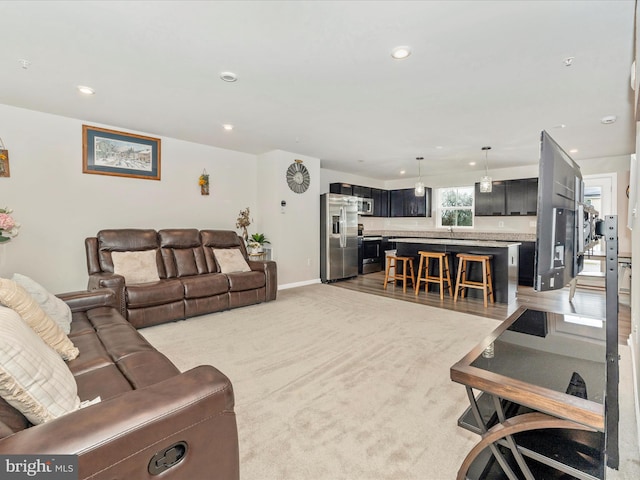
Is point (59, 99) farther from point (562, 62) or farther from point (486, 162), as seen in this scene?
point (486, 162)

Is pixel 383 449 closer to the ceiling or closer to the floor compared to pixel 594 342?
closer to the floor

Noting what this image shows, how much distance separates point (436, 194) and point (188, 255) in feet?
19.9

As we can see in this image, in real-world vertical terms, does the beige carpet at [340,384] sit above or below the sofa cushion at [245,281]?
below

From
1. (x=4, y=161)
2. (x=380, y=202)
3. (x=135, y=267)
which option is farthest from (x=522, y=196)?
(x=4, y=161)

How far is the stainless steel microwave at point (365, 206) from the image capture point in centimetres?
731

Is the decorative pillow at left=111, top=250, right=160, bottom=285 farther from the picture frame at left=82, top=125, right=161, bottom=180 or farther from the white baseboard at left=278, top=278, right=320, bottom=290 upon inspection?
the white baseboard at left=278, top=278, right=320, bottom=290

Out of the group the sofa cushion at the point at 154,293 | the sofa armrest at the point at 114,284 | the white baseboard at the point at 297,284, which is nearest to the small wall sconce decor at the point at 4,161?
the sofa armrest at the point at 114,284

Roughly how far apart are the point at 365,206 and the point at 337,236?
69.1 inches

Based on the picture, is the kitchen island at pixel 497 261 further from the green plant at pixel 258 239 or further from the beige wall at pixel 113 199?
the green plant at pixel 258 239

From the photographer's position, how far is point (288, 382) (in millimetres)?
2246

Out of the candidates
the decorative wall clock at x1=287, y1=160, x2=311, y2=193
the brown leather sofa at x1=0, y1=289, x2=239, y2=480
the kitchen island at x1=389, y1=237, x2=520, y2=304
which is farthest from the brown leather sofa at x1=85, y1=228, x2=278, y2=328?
the kitchen island at x1=389, y1=237, x2=520, y2=304

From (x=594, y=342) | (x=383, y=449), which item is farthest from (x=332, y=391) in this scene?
(x=594, y=342)

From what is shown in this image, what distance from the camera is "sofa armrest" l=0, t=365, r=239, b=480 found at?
0.76m

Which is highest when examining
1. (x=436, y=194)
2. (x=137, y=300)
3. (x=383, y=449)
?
(x=436, y=194)
